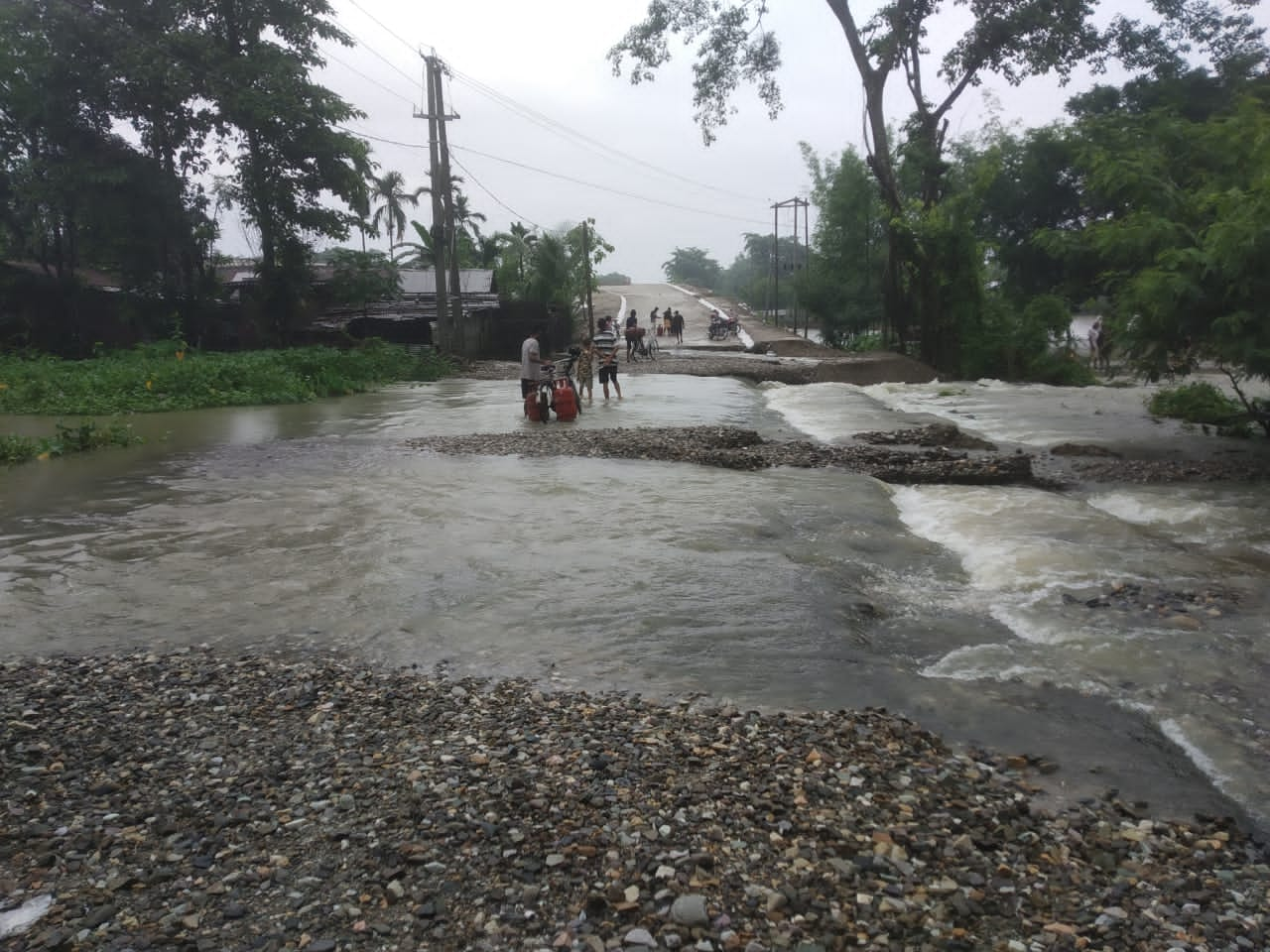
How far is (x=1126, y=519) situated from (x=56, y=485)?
1216cm

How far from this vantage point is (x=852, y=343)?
41125 mm

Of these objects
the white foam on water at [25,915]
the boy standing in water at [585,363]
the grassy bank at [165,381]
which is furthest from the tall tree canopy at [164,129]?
the white foam on water at [25,915]

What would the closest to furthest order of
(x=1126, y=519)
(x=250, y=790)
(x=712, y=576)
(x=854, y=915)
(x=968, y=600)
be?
1. (x=854, y=915)
2. (x=250, y=790)
3. (x=968, y=600)
4. (x=712, y=576)
5. (x=1126, y=519)

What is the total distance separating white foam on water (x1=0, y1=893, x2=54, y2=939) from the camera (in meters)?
3.09

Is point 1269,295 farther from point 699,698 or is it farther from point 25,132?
point 25,132

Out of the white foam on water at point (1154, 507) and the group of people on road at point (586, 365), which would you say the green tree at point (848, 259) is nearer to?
the group of people on road at point (586, 365)

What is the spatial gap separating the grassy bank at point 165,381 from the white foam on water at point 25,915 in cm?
1188

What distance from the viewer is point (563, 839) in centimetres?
356

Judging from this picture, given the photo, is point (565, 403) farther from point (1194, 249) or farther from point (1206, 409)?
point (1206, 409)

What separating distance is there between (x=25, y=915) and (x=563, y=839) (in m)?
1.83

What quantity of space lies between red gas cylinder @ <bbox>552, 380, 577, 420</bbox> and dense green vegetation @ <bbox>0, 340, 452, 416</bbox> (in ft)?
26.0

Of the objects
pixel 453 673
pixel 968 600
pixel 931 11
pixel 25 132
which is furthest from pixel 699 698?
pixel 25 132

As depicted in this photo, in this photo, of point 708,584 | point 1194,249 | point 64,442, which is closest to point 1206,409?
point 1194,249

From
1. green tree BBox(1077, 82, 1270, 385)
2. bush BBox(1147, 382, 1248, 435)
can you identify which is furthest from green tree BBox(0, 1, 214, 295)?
bush BBox(1147, 382, 1248, 435)
